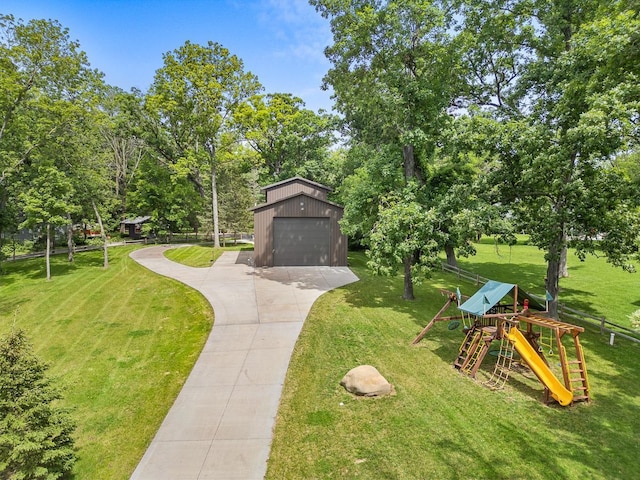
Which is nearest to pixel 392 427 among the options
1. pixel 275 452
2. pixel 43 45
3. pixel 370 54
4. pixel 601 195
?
pixel 275 452

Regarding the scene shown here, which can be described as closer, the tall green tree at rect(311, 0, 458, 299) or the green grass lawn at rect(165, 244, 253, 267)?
the tall green tree at rect(311, 0, 458, 299)

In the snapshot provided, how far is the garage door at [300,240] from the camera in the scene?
73.6 ft

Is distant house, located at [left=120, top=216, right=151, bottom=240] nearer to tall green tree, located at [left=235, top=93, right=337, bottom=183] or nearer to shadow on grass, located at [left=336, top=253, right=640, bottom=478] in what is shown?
tall green tree, located at [left=235, top=93, right=337, bottom=183]

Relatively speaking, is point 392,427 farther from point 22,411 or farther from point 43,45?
point 43,45

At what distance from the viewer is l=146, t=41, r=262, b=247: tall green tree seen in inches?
1166

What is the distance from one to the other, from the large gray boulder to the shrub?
5.52m

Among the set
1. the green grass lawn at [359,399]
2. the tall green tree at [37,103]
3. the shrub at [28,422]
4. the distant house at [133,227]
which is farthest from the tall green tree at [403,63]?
the distant house at [133,227]

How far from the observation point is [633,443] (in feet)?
21.6

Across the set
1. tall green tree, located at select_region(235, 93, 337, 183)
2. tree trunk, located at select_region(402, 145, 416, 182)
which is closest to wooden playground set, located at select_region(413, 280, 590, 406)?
tree trunk, located at select_region(402, 145, 416, 182)

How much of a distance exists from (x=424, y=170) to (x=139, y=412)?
14.7 metres

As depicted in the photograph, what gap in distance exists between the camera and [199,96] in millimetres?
30484

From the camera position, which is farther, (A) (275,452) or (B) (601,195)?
(B) (601,195)

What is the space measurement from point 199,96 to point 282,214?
1591 centimetres

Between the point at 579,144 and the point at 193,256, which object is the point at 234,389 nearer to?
the point at 579,144
